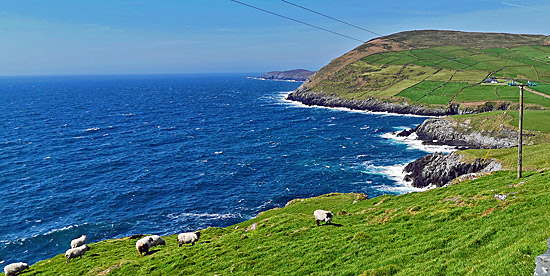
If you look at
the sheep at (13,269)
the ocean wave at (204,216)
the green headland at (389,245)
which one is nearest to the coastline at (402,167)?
the green headland at (389,245)

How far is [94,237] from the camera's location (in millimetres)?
60594

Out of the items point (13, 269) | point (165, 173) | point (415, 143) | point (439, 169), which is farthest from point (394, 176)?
point (13, 269)

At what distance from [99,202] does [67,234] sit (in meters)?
13.9

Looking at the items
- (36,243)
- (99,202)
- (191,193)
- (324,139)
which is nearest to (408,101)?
(324,139)

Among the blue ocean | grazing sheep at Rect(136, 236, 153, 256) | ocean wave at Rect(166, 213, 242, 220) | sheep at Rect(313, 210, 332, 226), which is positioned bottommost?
ocean wave at Rect(166, 213, 242, 220)

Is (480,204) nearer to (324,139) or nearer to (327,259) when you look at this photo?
(327,259)

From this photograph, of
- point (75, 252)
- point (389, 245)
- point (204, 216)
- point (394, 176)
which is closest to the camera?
point (389, 245)

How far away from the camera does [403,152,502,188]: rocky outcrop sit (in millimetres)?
70088

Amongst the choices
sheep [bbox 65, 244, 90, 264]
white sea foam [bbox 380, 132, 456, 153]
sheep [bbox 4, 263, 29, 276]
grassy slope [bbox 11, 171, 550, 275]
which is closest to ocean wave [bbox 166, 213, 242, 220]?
grassy slope [bbox 11, 171, 550, 275]

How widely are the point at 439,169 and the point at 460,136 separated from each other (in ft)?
165

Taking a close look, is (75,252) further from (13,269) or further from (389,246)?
(389,246)

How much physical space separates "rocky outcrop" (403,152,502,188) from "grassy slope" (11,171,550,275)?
31883mm

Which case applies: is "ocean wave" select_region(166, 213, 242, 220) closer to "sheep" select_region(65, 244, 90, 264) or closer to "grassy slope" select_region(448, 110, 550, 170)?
"sheep" select_region(65, 244, 90, 264)

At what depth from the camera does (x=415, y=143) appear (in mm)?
119625
